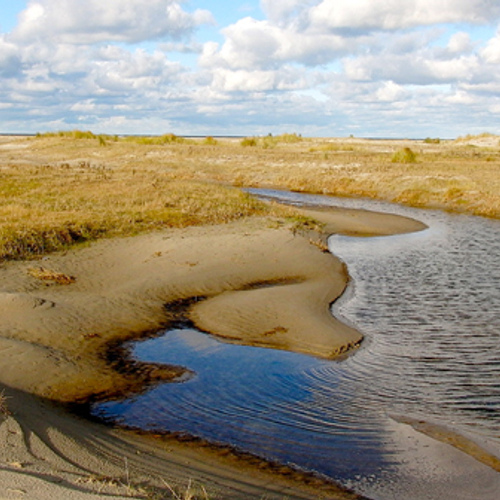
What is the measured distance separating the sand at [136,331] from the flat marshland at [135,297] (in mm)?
31

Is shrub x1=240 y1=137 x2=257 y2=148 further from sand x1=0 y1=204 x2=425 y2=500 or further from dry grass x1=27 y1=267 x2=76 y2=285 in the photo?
dry grass x1=27 y1=267 x2=76 y2=285

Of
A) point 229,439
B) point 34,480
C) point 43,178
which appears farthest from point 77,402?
point 43,178

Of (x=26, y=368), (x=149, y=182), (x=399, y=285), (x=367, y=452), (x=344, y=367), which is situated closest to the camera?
(x=367, y=452)

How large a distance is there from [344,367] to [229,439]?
3.32 metres

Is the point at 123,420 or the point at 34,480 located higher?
the point at 34,480

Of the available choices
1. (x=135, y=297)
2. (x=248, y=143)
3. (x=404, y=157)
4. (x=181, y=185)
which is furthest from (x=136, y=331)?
(x=248, y=143)

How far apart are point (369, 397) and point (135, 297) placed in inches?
237

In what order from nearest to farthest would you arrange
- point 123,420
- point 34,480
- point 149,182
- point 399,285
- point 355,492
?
point 34,480, point 355,492, point 123,420, point 399,285, point 149,182

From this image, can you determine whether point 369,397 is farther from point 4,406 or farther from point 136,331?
point 4,406

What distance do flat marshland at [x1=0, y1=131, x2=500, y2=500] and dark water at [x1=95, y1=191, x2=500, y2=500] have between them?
484 millimetres

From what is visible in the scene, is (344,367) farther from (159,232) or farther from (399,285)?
(159,232)

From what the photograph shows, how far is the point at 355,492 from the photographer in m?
6.27

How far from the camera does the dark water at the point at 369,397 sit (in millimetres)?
6887

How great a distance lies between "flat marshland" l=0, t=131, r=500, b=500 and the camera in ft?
20.1
